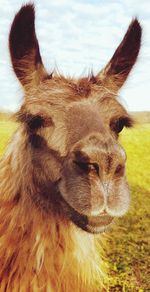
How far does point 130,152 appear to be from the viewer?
2592cm

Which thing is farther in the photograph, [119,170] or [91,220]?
[91,220]

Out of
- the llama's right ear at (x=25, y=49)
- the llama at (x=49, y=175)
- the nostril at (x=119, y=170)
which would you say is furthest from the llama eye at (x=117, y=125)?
the llama's right ear at (x=25, y=49)

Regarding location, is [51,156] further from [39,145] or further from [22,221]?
[22,221]

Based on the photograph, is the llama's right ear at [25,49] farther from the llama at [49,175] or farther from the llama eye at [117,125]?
the llama eye at [117,125]

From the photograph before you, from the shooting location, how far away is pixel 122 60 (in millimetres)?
4652

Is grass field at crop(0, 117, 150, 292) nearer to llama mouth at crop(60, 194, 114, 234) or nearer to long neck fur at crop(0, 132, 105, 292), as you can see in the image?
long neck fur at crop(0, 132, 105, 292)

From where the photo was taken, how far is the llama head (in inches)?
134

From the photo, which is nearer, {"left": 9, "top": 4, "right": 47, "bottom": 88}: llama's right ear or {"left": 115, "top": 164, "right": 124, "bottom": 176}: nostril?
{"left": 115, "top": 164, "right": 124, "bottom": 176}: nostril

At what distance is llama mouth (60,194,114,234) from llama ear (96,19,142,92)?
1.40 m

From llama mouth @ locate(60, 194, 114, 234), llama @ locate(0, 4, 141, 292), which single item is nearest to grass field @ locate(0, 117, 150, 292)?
llama @ locate(0, 4, 141, 292)

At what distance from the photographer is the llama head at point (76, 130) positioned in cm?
341

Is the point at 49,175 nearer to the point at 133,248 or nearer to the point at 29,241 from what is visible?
the point at 29,241

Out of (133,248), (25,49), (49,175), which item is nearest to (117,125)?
(49,175)

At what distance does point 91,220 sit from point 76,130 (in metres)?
0.71
